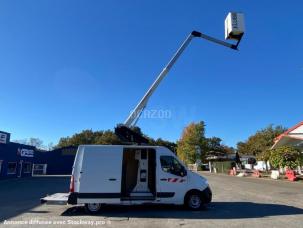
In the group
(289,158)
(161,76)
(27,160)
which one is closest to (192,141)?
(27,160)

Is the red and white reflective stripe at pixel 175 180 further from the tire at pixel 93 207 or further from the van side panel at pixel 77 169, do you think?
the van side panel at pixel 77 169

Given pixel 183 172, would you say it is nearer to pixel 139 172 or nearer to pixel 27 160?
pixel 139 172

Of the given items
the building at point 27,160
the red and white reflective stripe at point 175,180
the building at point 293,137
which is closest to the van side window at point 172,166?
the red and white reflective stripe at point 175,180

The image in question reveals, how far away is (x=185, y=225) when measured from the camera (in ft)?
28.6

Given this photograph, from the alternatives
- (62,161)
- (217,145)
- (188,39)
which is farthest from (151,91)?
(217,145)

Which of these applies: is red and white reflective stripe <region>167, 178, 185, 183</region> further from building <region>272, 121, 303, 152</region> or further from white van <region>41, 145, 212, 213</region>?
building <region>272, 121, 303, 152</region>

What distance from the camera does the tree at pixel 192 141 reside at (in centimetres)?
7525

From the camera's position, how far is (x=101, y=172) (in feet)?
35.6

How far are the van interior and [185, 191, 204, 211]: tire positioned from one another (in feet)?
4.22

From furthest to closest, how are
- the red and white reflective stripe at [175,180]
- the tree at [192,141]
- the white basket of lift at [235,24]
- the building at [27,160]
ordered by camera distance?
the tree at [192,141]
the building at [27,160]
the white basket of lift at [235,24]
the red and white reflective stripe at [175,180]

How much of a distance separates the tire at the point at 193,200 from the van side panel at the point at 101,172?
2550 mm

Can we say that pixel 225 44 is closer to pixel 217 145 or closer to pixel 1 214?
pixel 1 214

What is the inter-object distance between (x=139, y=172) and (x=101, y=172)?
5.18ft

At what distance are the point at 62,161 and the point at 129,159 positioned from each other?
50039 millimetres
